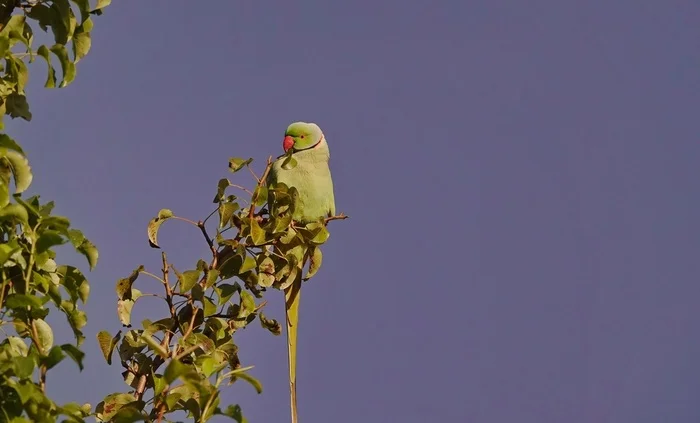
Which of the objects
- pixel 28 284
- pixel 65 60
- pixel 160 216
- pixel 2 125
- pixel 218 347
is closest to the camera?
pixel 28 284

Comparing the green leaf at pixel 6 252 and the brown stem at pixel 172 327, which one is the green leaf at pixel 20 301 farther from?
the brown stem at pixel 172 327

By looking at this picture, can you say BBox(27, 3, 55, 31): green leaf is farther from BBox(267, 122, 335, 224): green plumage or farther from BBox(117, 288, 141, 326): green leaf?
BBox(267, 122, 335, 224): green plumage

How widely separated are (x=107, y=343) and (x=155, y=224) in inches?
16.8

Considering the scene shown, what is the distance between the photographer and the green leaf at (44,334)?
6.60 feet

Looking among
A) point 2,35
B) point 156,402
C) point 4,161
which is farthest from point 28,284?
point 2,35

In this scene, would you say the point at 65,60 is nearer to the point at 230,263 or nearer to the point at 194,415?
the point at 230,263

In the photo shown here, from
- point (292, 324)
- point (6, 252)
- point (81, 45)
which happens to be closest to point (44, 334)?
point (6, 252)

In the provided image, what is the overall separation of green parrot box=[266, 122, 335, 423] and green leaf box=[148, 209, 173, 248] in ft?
4.00

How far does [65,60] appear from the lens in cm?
226

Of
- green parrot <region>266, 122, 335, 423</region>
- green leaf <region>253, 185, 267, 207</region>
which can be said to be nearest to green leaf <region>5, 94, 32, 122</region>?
green leaf <region>253, 185, 267, 207</region>

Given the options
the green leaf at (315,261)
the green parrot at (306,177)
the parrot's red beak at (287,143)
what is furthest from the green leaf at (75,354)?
the parrot's red beak at (287,143)

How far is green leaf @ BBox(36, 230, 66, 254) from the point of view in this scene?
6.26 ft

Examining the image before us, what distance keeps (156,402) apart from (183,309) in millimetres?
430

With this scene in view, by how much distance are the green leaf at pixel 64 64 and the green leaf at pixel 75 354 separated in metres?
0.74
